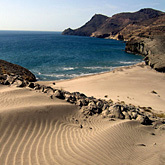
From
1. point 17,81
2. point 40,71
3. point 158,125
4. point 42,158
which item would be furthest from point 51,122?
point 40,71

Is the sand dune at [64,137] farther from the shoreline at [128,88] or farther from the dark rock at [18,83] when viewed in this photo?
the shoreline at [128,88]

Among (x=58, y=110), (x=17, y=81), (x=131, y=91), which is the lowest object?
(x=131, y=91)

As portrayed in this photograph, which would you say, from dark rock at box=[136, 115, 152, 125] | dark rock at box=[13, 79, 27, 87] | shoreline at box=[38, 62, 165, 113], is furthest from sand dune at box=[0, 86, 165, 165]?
shoreline at box=[38, 62, 165, 113]

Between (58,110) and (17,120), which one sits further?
(58,110)

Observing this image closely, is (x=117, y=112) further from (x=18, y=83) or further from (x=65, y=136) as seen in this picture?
(x=18, y=83)

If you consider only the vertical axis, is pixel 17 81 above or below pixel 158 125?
above

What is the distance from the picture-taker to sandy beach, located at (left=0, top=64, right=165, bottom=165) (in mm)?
6090

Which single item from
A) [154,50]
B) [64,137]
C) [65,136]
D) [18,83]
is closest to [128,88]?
[18,83]

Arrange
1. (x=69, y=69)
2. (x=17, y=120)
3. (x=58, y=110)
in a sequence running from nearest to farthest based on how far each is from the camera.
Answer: (x=17, y=120) → (x=58, y=110) → (x=69, y=69)

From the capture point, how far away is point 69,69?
3644 centimetres

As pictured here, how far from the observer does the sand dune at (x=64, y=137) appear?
19.9ft

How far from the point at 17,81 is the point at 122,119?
9.16 m

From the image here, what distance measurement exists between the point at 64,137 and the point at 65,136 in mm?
113

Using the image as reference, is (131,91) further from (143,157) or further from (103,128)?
(143,157)
